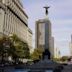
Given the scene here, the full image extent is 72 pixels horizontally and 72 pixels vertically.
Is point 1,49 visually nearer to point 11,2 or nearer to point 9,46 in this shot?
point 9,46

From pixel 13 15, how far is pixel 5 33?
23621 mm

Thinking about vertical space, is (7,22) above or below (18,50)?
above

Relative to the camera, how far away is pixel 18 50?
120938 mm

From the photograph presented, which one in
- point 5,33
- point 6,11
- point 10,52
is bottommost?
point 10,52

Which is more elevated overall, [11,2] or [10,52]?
[11,2]

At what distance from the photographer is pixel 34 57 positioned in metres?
182

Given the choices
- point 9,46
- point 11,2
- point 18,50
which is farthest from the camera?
point 11,2

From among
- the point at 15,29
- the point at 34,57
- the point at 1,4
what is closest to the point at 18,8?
the point at 15,29

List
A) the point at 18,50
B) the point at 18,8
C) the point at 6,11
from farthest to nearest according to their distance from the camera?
the point at 18,8 < the point at 6,11 < the point at 18,50

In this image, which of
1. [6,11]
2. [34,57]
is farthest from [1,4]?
[34,57]

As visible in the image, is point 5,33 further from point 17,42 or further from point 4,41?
point 4,41

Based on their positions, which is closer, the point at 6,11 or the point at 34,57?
the point at 6,11

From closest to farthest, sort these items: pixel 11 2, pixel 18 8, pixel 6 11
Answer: pixel 6 11
pixel 11 2
pixel 18 8

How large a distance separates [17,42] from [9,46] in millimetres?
12632
